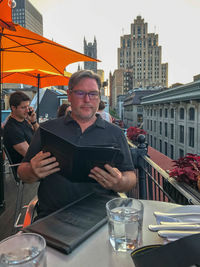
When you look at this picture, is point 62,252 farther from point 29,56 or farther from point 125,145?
point 29,56

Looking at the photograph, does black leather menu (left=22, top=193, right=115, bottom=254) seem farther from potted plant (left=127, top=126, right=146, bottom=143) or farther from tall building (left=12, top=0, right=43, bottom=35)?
tall building (left=12, top=0, right=43, bottom=35)

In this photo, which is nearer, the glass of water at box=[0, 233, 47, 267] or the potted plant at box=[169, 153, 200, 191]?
the glass of water at box=[0, 233, 47, 267]

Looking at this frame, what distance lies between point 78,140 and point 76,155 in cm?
68

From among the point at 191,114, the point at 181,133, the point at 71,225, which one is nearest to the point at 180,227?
the point at 71,225

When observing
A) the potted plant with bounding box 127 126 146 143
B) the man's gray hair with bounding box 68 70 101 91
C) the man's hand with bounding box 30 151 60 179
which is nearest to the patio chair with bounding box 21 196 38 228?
the man's hand with bounding box 30 151 60 179

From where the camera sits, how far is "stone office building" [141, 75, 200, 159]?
27.3 m

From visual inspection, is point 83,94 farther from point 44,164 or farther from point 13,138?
point 13,138

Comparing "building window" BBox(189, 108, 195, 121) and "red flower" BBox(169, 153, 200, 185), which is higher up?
"building window" BBox(189, 108, 195, 121)

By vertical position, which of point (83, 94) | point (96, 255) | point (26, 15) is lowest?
point (96, 255)

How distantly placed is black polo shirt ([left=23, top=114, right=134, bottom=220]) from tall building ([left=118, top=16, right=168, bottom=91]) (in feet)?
412

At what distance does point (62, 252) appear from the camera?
1060 mm

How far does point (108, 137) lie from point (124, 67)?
13206 cm

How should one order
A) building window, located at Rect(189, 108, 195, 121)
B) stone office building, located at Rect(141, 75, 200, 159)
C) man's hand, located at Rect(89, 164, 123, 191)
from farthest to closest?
building window, located at Rect(189, 108, 195, 121)
stone office building, located at Rect(141, 75, 200, 159)
man's hand, located at Rect(89, 164, 123, 191)

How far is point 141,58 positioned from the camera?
409ft
